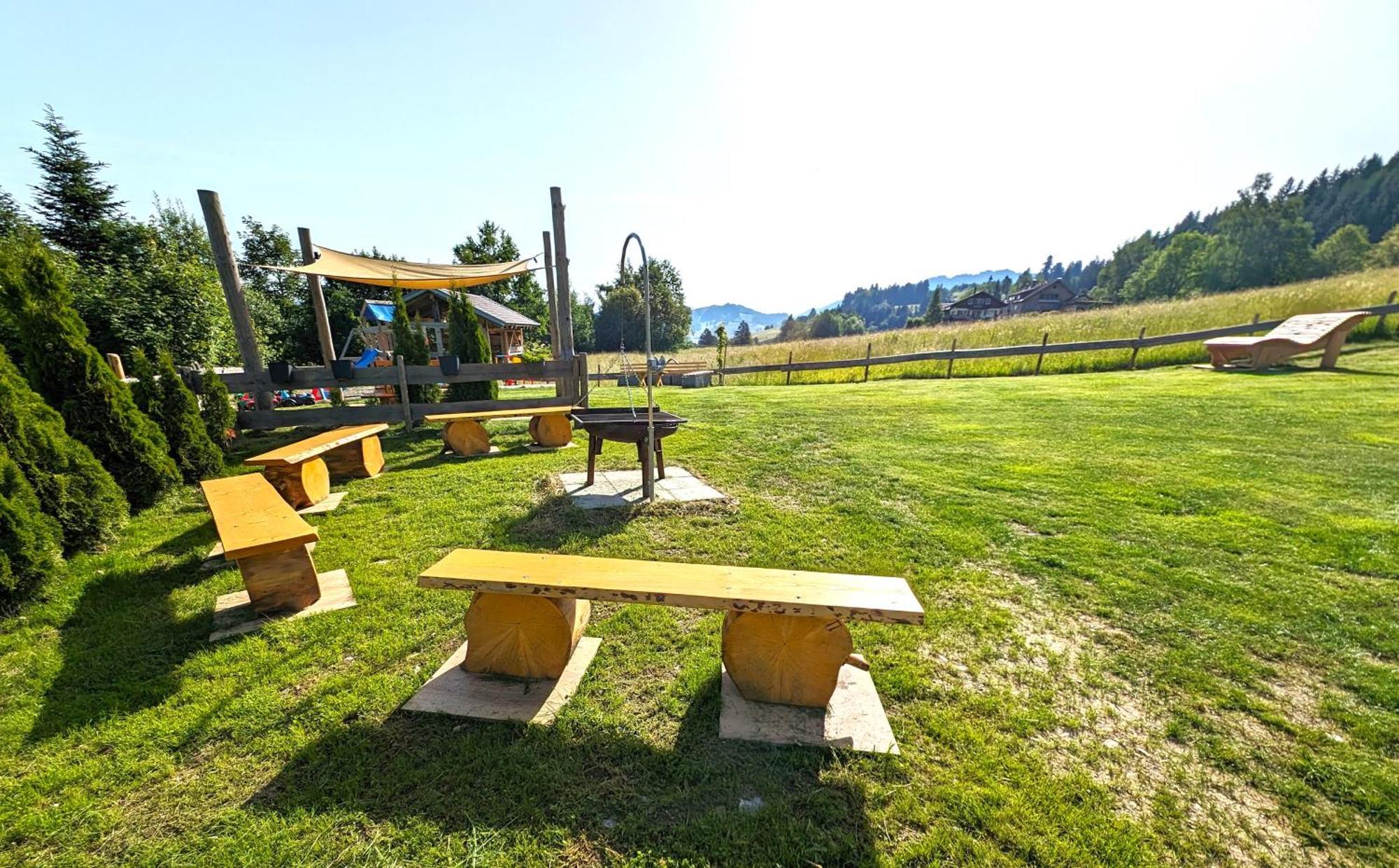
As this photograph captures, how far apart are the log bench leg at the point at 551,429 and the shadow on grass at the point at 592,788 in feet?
17.4

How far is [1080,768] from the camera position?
187 centimetres

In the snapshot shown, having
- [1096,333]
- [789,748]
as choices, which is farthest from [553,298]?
[1096,333]

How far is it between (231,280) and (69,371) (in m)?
2.96

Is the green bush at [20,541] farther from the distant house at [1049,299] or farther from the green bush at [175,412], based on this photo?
the distant house at [1049,299]

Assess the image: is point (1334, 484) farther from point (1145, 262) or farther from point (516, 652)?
point (1145, 262)

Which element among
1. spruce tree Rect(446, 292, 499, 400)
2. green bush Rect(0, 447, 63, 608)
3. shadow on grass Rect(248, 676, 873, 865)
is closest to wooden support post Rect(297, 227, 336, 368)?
spruce tree Rect(446, 292, 499, 400)

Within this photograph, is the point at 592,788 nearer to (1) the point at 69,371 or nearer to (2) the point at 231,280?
(1) the point at 69,371

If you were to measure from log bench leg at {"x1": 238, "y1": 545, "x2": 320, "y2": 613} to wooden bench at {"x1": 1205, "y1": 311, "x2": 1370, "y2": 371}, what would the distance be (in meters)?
16.9

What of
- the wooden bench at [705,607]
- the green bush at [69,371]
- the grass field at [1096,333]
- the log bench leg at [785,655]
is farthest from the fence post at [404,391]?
the grass field at [1096,333]

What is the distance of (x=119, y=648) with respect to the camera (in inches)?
101

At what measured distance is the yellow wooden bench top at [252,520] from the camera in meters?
2.70

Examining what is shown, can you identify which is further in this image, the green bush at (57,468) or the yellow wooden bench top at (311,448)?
the yellow wooden bench top at (311,448)

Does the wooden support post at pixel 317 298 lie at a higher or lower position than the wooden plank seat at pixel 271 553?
higher

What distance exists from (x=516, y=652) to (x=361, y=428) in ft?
16.6
